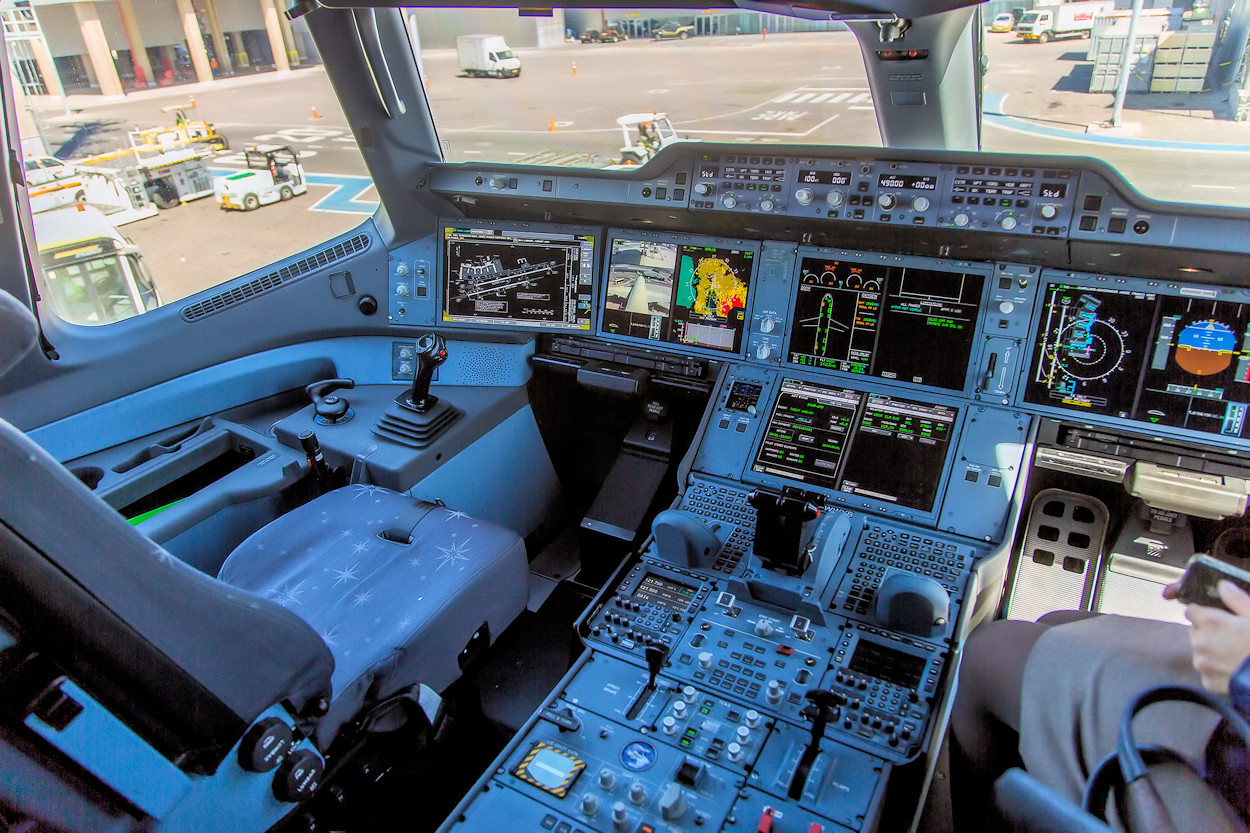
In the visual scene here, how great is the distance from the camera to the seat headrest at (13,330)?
889 millimetres

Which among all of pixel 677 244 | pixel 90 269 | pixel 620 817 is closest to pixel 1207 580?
pixel 620 817

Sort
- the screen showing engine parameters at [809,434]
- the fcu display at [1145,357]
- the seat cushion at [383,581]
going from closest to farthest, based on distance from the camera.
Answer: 1. the seat cushion at [383,581]
2. the fcu display at [1145,357]
3. the screen showing engine parameters at [809,434]

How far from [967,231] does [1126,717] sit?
152 cm

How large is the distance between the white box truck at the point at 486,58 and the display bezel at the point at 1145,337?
2.01 meters

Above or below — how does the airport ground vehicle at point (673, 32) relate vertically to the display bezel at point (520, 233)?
above

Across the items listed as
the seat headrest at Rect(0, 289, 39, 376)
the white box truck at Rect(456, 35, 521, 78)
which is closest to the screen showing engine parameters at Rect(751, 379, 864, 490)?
the white box truck at Rect(456, 35, 521, 78)

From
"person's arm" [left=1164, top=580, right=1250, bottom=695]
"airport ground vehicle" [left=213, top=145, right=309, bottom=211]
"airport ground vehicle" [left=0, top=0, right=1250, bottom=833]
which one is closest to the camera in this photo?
"person's arm" [left=1164, top=580, right=1250, bottom=695]

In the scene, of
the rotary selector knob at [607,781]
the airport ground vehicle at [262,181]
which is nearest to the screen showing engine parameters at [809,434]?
the rotary selector knob at [607,781]

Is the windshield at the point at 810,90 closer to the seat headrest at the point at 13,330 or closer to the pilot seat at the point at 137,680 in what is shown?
the seat headrest at the point at 13,330

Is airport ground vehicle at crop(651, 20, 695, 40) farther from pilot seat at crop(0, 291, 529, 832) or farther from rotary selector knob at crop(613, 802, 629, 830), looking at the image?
rotary selector knob at crop(613, 802, 629, 830)

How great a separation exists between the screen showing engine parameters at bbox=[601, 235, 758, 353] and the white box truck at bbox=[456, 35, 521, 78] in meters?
0.82

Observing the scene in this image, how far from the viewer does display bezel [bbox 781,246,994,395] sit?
216cm

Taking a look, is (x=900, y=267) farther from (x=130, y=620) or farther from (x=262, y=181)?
(x=262, y=181)

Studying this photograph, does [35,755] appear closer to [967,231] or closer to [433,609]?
[433,609]
